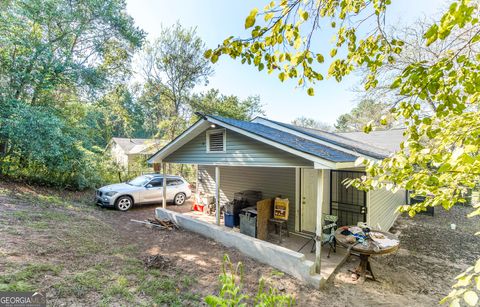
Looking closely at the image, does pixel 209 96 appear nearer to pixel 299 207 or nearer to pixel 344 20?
pixel 299 207

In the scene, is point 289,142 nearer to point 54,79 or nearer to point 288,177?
point 288,177

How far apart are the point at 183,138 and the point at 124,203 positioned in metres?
4.39

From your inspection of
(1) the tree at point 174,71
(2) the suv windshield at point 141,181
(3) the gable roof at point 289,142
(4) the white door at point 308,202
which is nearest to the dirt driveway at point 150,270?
(4) the white door at point 308,202

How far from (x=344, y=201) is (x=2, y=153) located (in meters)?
14.2

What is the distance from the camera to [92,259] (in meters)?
4.83

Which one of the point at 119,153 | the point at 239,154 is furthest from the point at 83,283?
the point at 119,153

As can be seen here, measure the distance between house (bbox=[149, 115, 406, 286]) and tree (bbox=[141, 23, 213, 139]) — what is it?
1019 cm

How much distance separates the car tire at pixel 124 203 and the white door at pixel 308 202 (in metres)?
→ 7.13

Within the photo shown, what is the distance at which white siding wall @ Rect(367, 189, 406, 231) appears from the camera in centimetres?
629

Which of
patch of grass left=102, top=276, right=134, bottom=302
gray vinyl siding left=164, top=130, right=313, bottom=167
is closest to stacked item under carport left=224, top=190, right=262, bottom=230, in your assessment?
gray vinyl siding left=164, top=130, right=313, bottom=167

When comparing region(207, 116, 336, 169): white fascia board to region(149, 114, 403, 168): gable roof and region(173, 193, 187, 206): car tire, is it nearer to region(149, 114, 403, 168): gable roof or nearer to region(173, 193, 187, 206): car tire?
region(149, 114, 403, 168): gable roof

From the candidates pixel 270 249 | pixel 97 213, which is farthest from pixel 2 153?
pixel 270 249

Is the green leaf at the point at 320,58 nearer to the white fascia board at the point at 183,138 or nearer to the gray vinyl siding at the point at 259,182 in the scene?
the white fascia board at the point at 183,138

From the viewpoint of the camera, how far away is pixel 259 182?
→ 8133 millimetres
